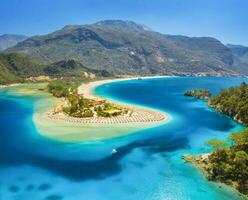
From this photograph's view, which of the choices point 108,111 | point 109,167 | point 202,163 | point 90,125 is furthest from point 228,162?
point 108,111

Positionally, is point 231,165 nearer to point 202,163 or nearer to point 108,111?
point 202,163

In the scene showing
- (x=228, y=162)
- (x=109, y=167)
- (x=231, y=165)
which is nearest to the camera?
(x=231, y=165)

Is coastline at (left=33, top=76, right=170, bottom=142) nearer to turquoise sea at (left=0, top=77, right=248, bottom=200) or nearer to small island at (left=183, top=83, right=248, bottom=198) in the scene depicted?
turquoise sea at (left=0, top=77, right=248, bottom=200)

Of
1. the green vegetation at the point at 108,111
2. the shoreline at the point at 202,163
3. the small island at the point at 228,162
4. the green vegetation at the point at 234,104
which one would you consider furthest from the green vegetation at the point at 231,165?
the green vegetation at the point at 108,111

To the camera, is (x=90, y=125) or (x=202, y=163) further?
(x=90, y=125)

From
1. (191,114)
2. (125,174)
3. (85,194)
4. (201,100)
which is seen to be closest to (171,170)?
(125,174)

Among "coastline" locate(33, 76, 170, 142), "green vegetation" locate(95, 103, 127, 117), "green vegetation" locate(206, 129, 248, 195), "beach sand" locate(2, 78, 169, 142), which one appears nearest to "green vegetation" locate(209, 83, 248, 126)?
"coastline" locate(33, 76, 170, 142)

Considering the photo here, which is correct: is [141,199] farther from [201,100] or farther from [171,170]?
[201,100]
